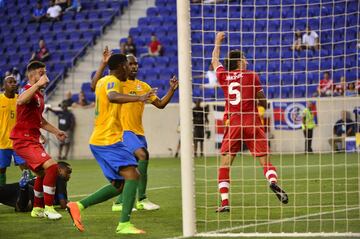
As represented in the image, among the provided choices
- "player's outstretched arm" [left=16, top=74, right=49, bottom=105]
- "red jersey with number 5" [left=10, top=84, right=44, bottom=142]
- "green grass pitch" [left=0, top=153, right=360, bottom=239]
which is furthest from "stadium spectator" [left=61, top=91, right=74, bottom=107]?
"player's outstretched arm" [left=16, top=74, right=49, bottom=105]

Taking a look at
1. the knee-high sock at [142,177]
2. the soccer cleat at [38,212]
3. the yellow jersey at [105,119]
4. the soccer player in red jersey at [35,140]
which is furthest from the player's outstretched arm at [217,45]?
the soccer cleat at [38,212]

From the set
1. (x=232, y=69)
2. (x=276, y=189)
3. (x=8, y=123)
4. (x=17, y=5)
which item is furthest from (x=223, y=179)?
(x=17, y=5)

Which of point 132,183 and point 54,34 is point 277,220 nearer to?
point 132,183

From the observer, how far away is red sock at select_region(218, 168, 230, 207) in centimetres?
1114

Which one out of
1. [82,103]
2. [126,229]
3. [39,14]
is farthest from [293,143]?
[126,229]

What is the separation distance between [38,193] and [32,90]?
1795mm

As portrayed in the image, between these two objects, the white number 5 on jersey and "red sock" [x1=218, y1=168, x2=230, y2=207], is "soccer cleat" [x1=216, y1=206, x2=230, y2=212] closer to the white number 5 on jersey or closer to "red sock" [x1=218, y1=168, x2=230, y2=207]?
"red sock" [x1=218, y1=168, x2=230, y2=207]

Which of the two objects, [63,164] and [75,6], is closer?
[63,164]

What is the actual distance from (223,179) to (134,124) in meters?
1.55

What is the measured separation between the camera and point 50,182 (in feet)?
35.5

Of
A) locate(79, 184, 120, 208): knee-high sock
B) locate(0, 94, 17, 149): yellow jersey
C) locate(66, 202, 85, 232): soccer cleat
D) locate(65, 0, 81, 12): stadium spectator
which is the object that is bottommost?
locate(66, 202, 85, 232): soccer cleat

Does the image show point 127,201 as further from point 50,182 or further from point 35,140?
point 35,140

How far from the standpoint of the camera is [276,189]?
1131cm

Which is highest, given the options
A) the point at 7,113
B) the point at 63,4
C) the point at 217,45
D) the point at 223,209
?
the point at 63,4
